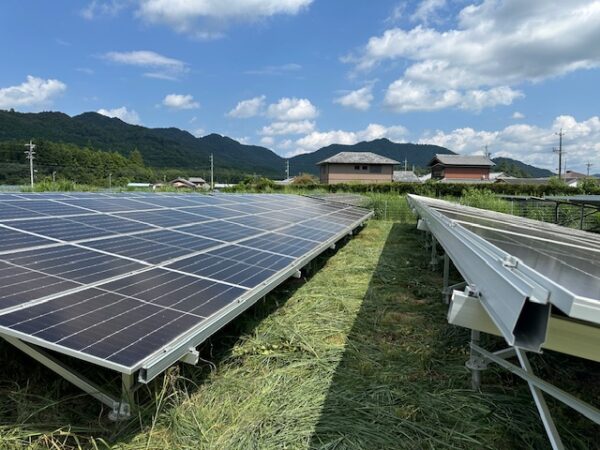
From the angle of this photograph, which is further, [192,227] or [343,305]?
[192,227]

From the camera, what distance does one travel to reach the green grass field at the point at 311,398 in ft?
11.7

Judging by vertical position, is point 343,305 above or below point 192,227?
below

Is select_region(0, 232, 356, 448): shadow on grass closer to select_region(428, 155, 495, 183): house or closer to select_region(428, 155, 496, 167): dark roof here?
select_region(428, 155, 495, 183): house

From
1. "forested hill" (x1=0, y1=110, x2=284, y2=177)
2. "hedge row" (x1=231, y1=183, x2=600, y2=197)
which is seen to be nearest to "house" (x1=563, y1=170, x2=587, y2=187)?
"hedge row" (x1=231, y1=183, x2=600, y2=197)

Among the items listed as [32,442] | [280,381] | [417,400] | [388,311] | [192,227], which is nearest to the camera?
[32,442]

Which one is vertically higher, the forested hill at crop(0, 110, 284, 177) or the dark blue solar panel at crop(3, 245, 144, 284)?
the forested hill at crop(0, 110, 284, 177)

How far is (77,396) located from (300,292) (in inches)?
187

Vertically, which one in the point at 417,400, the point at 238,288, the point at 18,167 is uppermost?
the point at 18,167

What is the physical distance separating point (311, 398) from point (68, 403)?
2360 millimetres

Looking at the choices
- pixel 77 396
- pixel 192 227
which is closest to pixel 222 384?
pixel 77 396

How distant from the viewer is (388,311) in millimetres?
7277

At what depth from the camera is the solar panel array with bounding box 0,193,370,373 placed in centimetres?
321

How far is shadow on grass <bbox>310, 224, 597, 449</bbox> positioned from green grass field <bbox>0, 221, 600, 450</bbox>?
0.04 feet

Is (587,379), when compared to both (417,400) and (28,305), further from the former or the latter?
(28,305)
